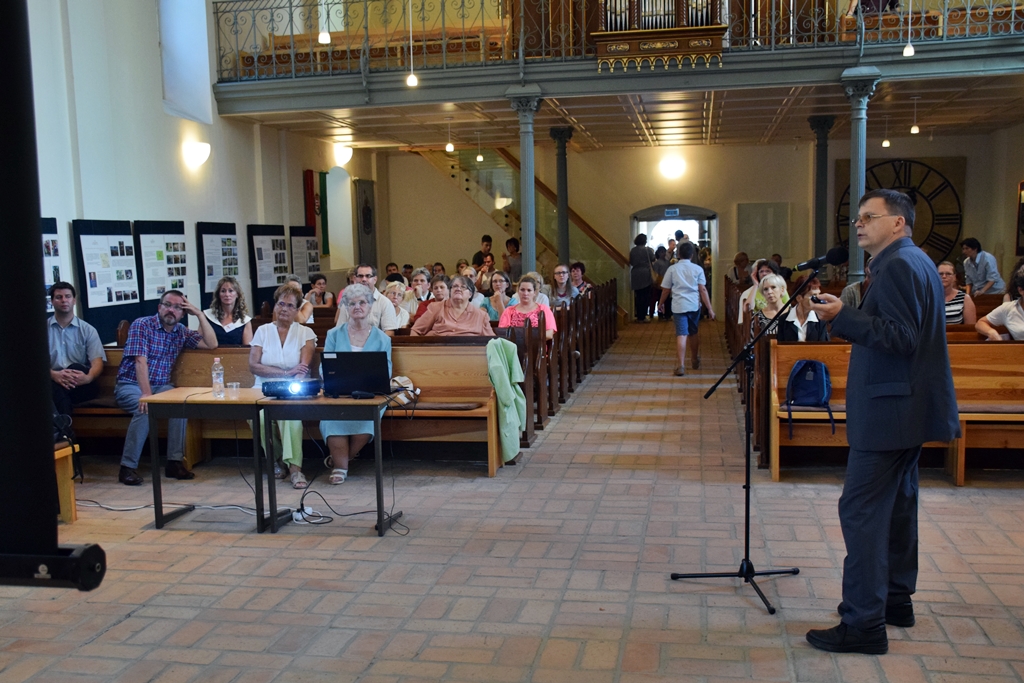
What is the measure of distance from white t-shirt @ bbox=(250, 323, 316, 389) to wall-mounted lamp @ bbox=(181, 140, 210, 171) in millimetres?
5584

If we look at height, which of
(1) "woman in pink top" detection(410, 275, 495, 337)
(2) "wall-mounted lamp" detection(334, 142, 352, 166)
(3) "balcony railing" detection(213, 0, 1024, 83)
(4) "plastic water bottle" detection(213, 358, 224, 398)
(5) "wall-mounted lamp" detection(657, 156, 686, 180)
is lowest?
(4) "plastic water bottle" detection(213, 358, 224, 398)

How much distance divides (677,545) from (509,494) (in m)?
1.41

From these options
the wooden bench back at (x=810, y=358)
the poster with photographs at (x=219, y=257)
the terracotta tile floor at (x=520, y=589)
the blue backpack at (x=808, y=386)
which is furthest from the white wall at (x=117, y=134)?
the blue backpack at (x=808, y=386)

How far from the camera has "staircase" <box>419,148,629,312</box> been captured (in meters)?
17.5

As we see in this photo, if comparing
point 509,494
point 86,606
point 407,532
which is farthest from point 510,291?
point 86,606

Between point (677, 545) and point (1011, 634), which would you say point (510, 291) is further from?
point (1011, 634)

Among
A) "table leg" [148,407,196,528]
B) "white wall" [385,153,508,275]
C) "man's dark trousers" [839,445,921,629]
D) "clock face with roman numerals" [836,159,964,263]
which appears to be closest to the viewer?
"man's dark trousers" [839,445,921,629]

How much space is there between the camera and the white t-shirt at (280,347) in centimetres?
661

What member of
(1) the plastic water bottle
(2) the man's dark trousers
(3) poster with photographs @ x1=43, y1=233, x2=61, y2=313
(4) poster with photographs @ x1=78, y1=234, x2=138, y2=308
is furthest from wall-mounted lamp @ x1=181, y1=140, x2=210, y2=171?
(2) the man's dark trousers

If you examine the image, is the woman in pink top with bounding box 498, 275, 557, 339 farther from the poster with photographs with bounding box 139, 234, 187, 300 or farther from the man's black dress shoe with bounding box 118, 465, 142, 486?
the poster with photographs with bounding box 139, 234, 187, 300

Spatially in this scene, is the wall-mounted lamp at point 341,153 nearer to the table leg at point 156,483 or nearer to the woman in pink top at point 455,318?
the woman in pink top at point 455,318

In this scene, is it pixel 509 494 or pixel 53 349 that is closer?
pixel 509 494

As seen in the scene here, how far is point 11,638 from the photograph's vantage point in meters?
3.81

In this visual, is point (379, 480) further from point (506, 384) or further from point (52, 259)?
point (52, 259)
